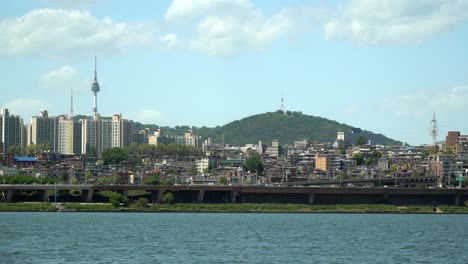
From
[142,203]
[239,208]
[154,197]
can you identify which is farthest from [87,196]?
[239,208]

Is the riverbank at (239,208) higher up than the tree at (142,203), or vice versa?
the tree at (142,203)

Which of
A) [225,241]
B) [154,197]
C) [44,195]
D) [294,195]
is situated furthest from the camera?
[294,195]

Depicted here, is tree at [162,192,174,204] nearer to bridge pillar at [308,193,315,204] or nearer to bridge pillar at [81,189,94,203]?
bridge pillar at [81,189,94,203]

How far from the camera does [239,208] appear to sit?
154 metres

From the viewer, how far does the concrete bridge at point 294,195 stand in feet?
524

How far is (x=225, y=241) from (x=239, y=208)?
7193 cm

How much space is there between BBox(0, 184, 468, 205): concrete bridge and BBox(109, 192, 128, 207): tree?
19.7 ft

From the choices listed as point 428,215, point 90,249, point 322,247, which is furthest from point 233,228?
point 428,215

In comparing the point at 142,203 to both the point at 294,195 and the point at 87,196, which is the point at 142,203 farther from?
the point at 294,195

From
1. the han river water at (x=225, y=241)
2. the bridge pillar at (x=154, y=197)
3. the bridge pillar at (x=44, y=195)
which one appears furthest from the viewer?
the bridge pillar at (x=154, y=197)

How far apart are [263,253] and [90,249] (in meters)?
11.1

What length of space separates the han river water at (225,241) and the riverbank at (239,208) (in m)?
28.7

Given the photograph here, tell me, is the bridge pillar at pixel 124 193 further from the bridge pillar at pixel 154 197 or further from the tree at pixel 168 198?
the tree at pixel 168 198

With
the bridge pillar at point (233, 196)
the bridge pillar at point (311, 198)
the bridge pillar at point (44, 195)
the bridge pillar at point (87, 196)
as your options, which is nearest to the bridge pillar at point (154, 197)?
the bridge pillar at point (87, 196)
